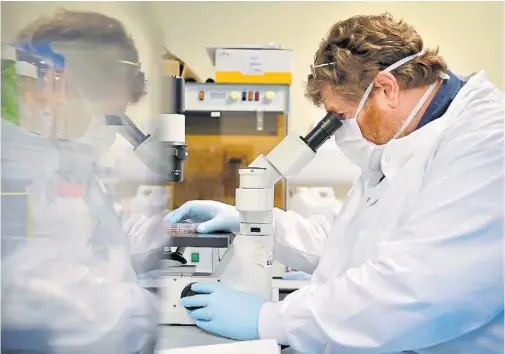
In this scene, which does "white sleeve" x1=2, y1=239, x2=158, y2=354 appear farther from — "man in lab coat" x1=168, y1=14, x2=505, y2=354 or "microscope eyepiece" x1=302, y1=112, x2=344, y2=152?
"microscope eyepiece" x1=302, y1=112, x2=344, y2=152

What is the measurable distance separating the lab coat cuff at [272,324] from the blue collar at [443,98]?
54 cm

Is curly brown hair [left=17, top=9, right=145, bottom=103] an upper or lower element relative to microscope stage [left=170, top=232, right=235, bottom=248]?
upper

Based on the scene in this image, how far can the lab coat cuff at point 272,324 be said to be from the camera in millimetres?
1002

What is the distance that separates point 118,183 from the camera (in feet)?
1.57

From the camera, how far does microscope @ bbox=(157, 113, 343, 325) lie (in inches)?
43.8

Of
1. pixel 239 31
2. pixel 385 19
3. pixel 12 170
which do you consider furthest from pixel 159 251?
pixel 239 31

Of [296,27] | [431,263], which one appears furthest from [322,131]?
[296,27]

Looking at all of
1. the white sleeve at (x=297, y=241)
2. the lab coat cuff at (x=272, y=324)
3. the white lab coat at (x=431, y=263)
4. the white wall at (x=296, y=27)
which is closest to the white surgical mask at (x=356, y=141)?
the white lab coat at (x=431, y=263)

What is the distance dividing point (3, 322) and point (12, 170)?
148mm

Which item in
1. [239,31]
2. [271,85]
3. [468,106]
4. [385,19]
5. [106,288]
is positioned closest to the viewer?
[106,288]

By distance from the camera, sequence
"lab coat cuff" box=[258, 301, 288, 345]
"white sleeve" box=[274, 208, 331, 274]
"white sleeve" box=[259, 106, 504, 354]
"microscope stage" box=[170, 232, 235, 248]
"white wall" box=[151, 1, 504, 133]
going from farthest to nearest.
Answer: "white wall" box=[151, 1, 504, 133], "white sleeve" box=[274, 208, 331, 274], "microscope stage" box=[170, 232, 235, 248], "lab coat cuff" box=[258, 301, 288, 345], "white sleeve" box=[259, 106, 504, 354]

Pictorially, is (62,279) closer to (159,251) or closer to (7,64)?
(159,251)

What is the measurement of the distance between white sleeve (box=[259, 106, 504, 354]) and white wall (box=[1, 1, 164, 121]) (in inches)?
23.3

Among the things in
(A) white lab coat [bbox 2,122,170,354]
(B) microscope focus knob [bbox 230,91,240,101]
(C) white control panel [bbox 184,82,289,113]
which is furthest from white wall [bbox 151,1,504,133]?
(A) white lab coat [bbox 2,122,170,354]
